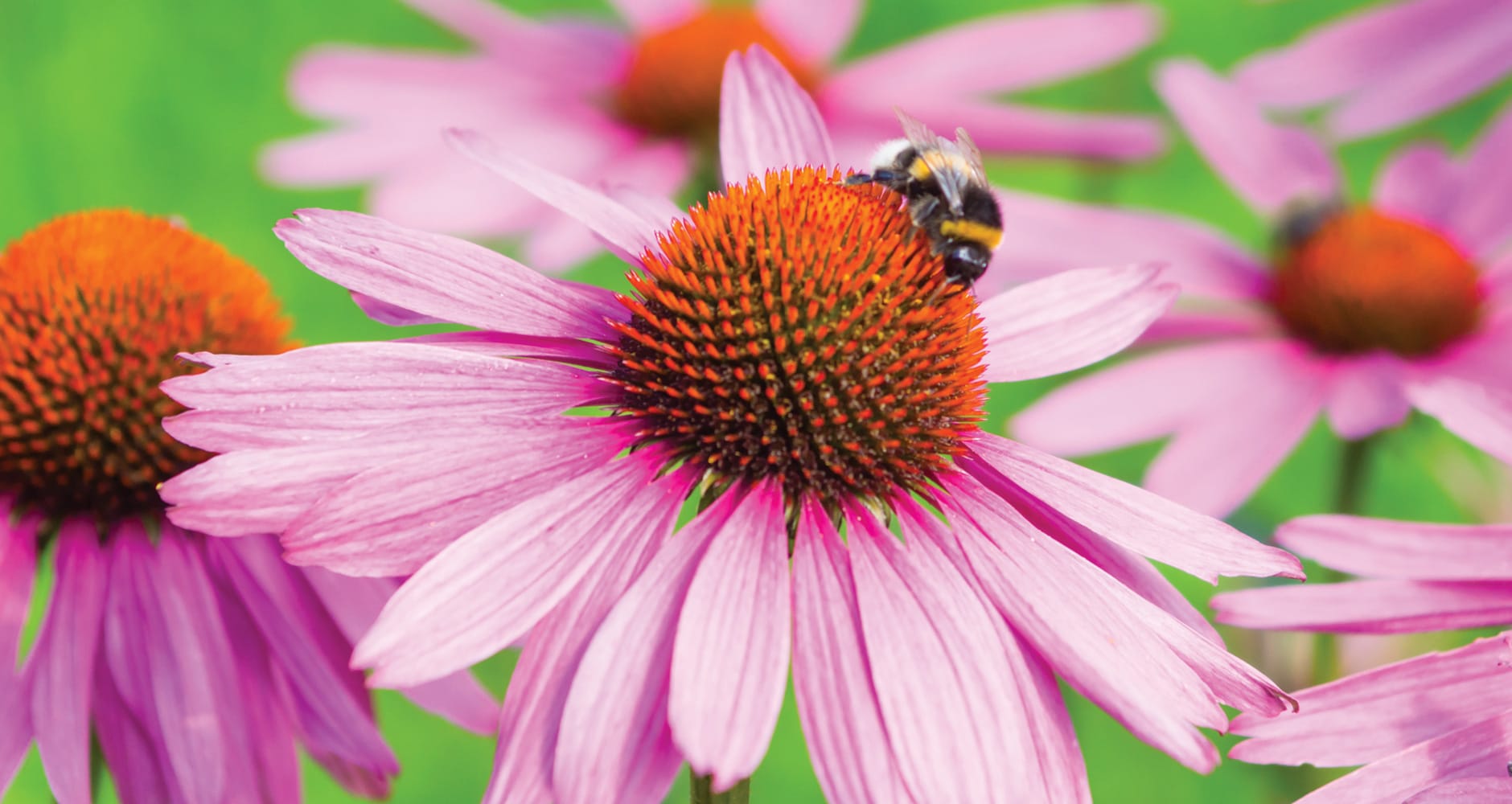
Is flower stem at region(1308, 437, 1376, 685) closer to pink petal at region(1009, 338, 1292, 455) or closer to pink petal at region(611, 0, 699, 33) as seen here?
pink petal at region(1009, 338, 1292, 455)

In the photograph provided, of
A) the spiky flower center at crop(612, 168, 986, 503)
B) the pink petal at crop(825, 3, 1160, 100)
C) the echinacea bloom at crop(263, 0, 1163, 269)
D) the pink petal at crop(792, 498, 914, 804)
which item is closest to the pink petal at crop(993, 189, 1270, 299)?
the echinacea bloom at crop(263, 0, 1163, 269)

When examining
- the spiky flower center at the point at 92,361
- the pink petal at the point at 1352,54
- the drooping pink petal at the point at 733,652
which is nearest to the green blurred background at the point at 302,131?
the pink petal at the point at 1352,54

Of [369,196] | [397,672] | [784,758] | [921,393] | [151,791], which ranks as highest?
[369,196]

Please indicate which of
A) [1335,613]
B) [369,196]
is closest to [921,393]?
[1335,613]

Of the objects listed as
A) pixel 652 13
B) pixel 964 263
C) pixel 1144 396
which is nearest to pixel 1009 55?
pixel 652 13

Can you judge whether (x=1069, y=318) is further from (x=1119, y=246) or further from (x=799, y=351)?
(x=1119, y=246)

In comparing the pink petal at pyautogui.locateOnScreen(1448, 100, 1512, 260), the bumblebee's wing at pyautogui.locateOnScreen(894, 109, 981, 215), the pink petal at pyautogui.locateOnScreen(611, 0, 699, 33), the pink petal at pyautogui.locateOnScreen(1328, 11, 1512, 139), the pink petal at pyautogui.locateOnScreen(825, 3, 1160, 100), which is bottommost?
the bumblebee's wing at pyautogui.locateOnScreen(894, 109, 981, 215)

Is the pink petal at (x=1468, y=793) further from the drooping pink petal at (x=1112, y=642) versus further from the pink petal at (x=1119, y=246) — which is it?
the pink petal at (x=1119, y=246)

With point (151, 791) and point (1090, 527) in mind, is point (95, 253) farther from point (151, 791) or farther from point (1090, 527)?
point (1090, 527)

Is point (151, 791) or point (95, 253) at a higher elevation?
point (95, 253)
